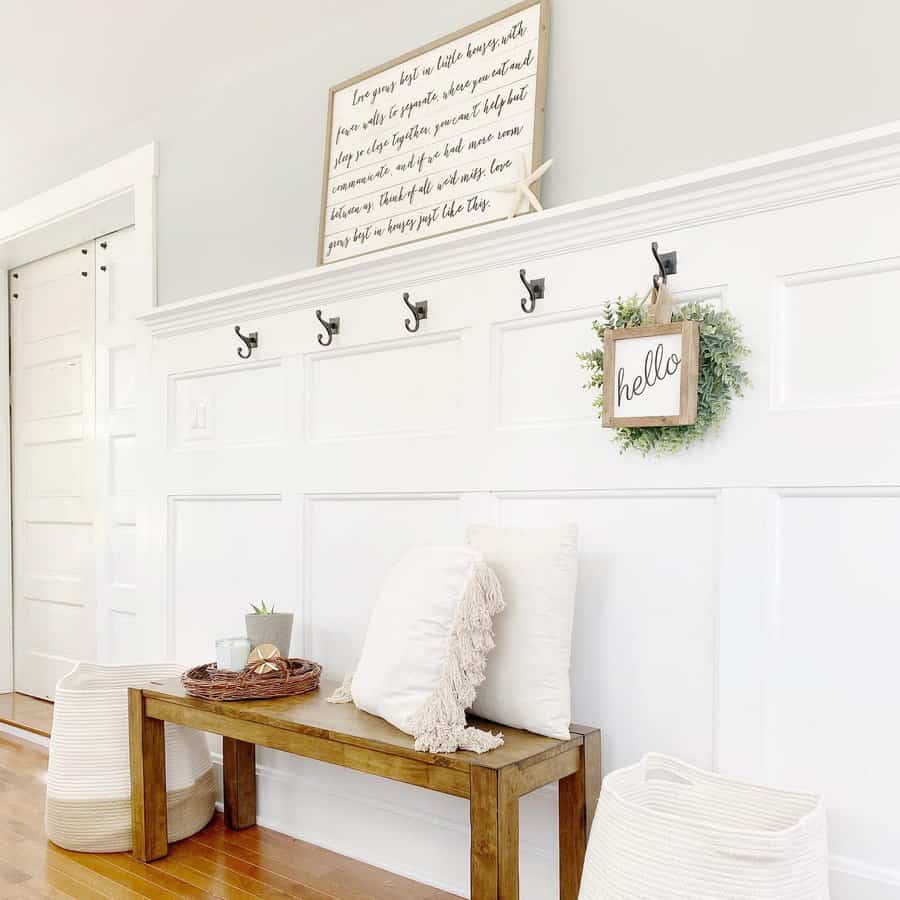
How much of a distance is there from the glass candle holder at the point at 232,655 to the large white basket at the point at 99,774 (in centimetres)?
40

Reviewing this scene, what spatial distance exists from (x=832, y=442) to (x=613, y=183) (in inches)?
30.5

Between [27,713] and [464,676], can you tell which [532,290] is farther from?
[27,713]

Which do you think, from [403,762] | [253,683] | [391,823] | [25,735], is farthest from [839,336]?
[25,735]

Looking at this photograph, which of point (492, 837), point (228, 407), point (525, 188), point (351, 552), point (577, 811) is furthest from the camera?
point (228, 407)

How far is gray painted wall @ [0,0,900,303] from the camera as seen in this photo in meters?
1.76

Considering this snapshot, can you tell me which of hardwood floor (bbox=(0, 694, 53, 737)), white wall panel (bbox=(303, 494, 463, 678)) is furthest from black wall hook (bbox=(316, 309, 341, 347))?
hardwood floor (bbox=(0, 694, 53, 737))

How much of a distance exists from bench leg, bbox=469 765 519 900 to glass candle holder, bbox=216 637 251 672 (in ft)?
2.84

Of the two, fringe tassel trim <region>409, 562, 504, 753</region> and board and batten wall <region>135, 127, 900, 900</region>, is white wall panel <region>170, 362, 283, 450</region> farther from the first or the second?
fringe tassel trim <region>409, 562, 504, 753</region>

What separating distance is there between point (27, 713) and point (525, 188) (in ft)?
10.9

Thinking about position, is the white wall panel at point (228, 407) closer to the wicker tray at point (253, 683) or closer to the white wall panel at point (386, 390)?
the white wall panel at point (386, 390)

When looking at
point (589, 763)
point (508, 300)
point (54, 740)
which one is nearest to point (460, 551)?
point (589, 763)

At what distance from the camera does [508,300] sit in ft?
7.15

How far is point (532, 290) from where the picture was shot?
82.8 inches

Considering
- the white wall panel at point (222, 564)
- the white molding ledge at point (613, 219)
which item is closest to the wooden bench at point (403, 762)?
the white wall panel at point (222, 564)
